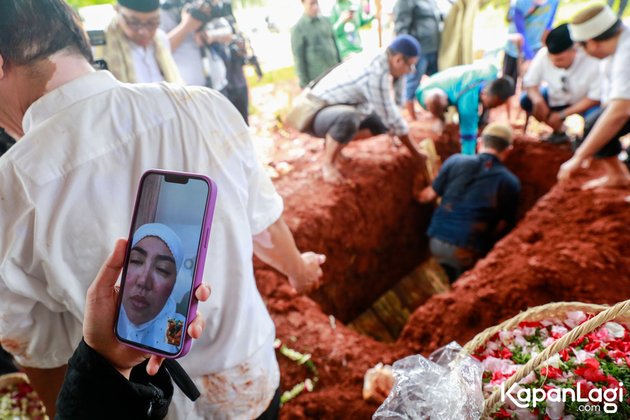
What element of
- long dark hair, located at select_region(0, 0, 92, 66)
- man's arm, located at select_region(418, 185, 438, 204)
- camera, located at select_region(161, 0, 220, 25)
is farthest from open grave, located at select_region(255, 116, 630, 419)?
long dark hair, located at select_region(0, 0, 92, 66)

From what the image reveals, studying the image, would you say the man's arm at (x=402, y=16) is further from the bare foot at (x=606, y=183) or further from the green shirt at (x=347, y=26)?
the bare foot at (x=606, y=183)

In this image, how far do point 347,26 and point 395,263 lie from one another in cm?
192

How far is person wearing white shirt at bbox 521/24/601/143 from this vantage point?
2672mm

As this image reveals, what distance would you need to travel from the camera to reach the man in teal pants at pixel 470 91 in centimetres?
292

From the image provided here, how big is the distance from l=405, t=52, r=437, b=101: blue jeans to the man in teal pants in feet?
0.73

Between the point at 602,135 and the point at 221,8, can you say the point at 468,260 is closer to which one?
the point at 602,135

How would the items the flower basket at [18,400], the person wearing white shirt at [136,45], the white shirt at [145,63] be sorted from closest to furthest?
the flower basket at [18,400], the person wearing white shirt at [136,45], the white shirt at [145,63]

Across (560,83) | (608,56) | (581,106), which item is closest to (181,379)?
(608,56)

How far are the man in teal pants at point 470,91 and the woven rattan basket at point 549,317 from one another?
2402 millimetres

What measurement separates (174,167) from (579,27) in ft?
6.77

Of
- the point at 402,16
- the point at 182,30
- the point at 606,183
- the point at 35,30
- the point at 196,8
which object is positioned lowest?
the point at 606,183

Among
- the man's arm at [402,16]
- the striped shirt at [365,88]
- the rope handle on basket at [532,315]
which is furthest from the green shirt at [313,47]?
the rope handle on basket at [532,315]

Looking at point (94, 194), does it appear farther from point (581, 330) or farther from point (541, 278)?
point (541, 278)

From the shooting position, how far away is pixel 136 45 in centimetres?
198
